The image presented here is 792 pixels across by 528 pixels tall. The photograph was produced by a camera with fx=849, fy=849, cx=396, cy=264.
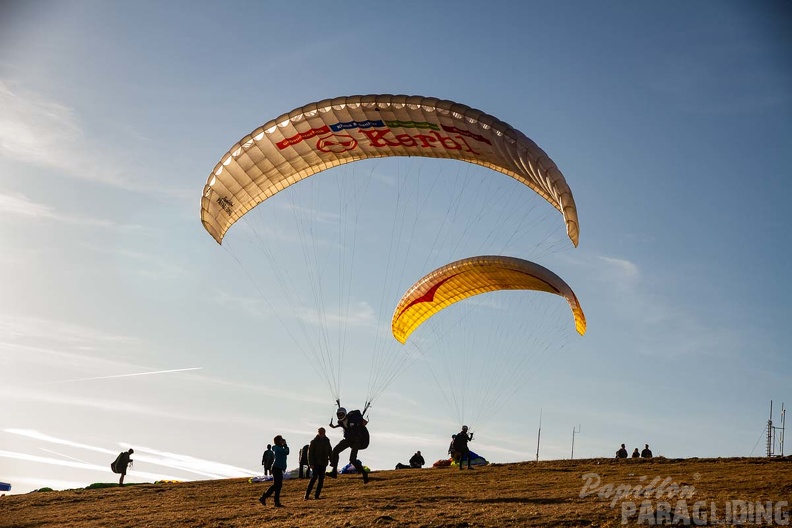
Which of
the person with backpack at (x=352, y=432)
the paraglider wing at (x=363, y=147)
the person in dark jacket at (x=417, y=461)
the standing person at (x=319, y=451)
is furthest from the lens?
the person in dark jacket at (x=417, y=461)

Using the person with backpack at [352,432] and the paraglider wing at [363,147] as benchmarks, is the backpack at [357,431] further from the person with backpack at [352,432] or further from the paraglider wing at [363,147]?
the paraglider wing at [363,147]

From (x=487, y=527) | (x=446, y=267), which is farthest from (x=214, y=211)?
(x=487, y=527)

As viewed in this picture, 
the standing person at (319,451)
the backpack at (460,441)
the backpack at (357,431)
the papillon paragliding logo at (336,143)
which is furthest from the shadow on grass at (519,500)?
the papillon paragliding logo at (336,143)

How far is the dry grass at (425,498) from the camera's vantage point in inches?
634

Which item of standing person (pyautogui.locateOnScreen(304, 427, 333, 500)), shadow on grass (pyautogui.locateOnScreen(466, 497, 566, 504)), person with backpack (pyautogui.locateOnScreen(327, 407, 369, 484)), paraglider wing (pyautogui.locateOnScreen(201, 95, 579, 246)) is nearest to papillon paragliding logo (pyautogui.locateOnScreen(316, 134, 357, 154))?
paraglider wing (pyautogui.locateOnScreen(201, 95, 579, 246))

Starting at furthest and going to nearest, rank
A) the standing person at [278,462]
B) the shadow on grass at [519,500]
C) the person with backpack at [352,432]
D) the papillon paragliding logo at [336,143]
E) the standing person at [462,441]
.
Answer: the standing person at [462,441] < the papillon paragliding logo at [336,143] < the person with backpack at [352,432] < the standing person at [278,462] < the shadow on grass at [519,500]

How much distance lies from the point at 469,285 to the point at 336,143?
8.63 m

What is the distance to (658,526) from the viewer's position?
1409 cm

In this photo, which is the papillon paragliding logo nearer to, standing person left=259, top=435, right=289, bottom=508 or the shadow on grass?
standing person left=259, top=435, right=289, bottom=508

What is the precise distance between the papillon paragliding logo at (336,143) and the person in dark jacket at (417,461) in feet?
42.6

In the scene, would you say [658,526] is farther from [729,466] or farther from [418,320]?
[418,320]

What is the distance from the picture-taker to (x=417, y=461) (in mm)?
31969

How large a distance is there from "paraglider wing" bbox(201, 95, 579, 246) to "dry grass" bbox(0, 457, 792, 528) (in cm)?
671

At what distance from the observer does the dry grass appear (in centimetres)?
1611
